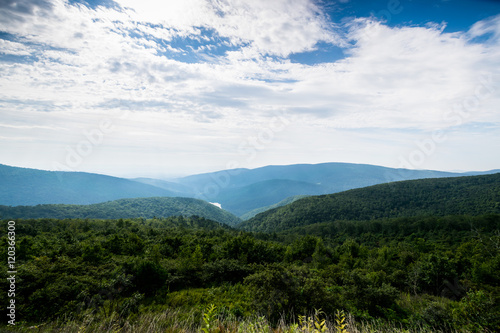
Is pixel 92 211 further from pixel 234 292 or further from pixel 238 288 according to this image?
pixel 234 292

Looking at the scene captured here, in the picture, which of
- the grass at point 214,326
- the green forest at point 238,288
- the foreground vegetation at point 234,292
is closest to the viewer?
the grass at point 214,326

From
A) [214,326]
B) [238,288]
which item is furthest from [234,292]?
[214,326]

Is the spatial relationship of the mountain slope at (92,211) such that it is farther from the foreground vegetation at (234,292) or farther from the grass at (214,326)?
the grass at (214,326)

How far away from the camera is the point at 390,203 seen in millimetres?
143750

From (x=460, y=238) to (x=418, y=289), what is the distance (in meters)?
62.6

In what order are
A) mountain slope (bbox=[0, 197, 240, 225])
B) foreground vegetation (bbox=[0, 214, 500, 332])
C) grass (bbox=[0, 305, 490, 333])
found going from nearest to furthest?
grass (bbox=[0, 305, 490, 333]) → foreground vegetation (bbox=[0, 214, 500, 332]) → mountain slope (bbox=[0, 197, 240, 225])

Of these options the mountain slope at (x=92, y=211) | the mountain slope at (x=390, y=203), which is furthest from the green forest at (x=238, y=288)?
the mountain slope at (x=390, y=203)

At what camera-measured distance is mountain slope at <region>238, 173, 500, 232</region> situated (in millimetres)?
123125

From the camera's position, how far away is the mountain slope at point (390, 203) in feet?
404

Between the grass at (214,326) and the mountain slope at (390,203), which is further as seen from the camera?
the mountain slope at (390,203)

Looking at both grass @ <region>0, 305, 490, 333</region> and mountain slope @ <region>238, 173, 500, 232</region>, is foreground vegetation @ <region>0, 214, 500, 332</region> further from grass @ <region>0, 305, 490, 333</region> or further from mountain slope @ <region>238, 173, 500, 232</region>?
mountain slope @ <region>238, 173, 500, 232</region>

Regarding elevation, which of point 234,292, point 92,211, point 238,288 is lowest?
point 92,211

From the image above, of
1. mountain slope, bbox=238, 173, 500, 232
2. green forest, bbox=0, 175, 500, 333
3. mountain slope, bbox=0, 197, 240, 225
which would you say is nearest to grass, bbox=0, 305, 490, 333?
green forest, bbox=0, 175, 500, 333

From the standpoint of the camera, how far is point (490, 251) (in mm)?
37531
